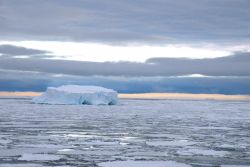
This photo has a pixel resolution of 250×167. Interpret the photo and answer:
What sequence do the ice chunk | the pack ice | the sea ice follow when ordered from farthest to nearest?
the pack ice, the sea ice, the ice chunk

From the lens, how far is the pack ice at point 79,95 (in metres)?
45.7

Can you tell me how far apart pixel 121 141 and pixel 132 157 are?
10.4ft

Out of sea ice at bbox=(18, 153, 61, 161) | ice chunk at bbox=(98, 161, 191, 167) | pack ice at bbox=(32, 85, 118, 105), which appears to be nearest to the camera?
ice chunk at bbox=(98, 161, 191, 167)

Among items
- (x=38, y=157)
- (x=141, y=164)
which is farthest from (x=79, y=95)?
(x=141, y=164)

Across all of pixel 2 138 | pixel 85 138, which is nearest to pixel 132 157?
pixel 85 138

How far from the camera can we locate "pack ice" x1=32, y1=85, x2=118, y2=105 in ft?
150

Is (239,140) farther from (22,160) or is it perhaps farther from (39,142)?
(22,160)

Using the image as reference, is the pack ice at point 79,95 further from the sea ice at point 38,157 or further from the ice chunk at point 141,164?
the ice chunk at point 141,164

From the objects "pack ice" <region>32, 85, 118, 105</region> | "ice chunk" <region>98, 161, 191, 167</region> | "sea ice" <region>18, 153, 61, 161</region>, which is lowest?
"ice chunk" <region>98, 161, 191, 167</region>

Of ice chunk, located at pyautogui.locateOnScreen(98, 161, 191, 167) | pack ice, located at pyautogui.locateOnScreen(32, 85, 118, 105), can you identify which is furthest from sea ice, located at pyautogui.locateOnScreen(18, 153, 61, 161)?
pack ice, located at pyautogui.locateOnScreen(32, 85, 118, 105)

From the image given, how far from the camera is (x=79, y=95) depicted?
150 ft

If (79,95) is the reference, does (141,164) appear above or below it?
below

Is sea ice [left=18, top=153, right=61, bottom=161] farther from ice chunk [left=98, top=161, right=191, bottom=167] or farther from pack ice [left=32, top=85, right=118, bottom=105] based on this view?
pack ice [left=32, top=85, right=118, bottom=105]

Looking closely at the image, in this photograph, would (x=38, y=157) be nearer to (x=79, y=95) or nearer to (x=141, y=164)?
(x=141, y=164)
